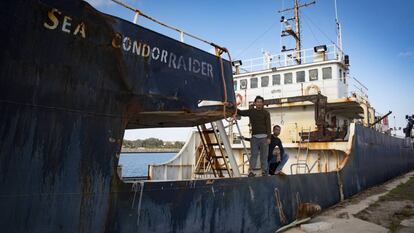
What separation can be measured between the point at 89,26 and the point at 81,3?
225mm

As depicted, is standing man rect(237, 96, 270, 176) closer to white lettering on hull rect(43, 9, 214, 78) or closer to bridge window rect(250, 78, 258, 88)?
white lettering on hull rect(43, 9, 214, 78)

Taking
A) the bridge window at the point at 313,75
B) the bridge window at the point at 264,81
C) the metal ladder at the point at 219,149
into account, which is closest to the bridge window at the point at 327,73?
the bridge window at the point at 313,75

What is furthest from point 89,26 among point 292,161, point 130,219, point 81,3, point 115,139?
point 292,161

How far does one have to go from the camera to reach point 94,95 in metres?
3.47

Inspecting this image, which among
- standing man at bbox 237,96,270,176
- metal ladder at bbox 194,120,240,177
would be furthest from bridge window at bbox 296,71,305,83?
standing man at bbox 237,96,270,176

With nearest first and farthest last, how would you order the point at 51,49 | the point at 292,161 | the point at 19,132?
the point at 19,132 < the point at 51,49 < the point at 292,161

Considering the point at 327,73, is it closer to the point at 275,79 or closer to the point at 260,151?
the point at 275,79

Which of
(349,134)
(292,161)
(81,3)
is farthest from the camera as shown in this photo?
(292,161)

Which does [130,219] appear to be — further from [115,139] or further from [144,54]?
[144,54]

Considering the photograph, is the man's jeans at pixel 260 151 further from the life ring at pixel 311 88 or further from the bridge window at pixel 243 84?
the bridge window at pixel 243 84

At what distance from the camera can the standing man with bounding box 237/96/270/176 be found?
6.02 meters

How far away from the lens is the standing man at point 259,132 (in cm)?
602

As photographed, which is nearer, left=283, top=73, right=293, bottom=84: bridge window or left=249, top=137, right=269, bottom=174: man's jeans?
left=249, top=137, right=269, bottom=174: man's jeans

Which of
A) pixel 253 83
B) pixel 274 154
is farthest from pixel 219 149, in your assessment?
pixel 253 83
